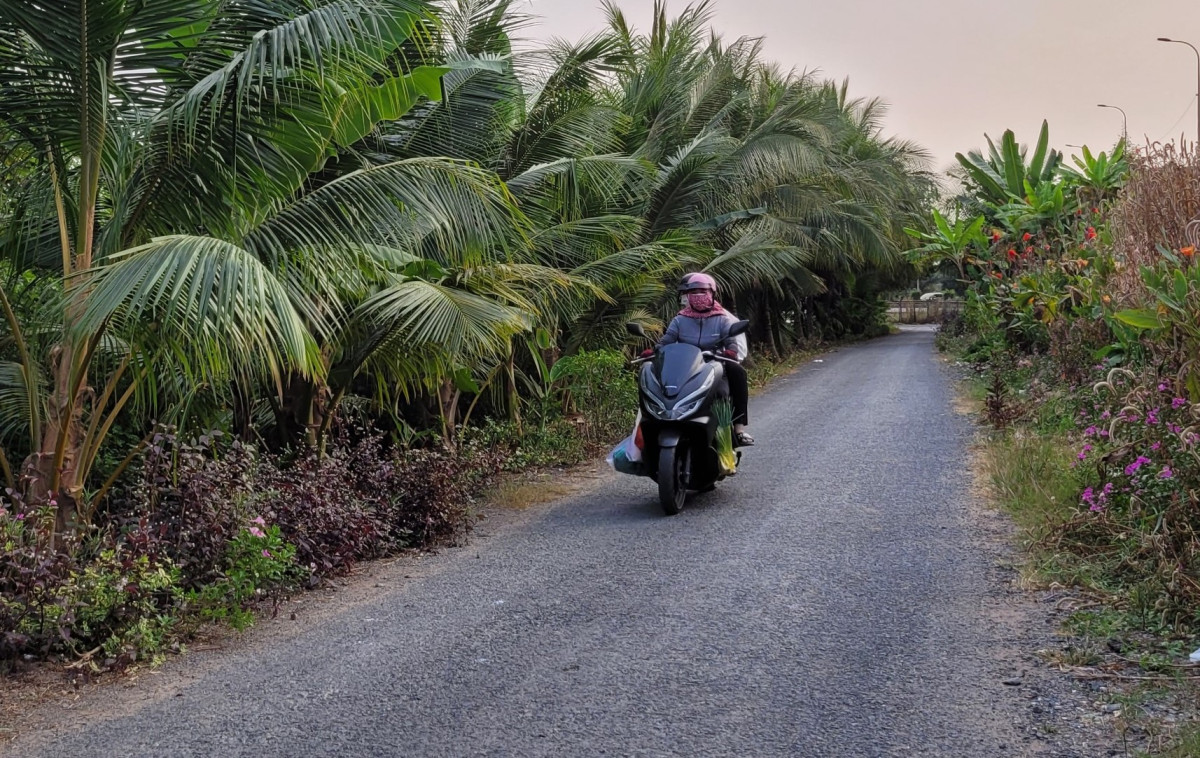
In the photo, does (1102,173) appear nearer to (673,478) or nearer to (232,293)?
(673,478)

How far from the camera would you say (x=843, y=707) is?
4105 millimetres

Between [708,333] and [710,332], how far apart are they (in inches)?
0.7

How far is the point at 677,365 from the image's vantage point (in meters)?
8.00

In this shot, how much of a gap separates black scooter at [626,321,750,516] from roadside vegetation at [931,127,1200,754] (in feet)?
7.05

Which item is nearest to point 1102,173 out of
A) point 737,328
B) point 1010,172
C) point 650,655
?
point 1010,172

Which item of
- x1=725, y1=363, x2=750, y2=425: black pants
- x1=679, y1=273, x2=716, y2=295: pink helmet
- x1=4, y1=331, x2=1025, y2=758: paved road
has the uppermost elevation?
x1=679, y1=273, x2=716, y2=295: pink helmet

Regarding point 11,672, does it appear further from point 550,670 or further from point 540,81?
point 540,81

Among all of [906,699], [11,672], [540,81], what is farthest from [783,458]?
[11,672]

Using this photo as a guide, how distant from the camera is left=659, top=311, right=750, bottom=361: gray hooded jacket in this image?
8.41 m

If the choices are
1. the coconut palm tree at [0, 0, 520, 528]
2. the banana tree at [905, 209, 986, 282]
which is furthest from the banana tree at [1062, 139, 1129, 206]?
the coconut palm tree at [0, 0, 520, 528]

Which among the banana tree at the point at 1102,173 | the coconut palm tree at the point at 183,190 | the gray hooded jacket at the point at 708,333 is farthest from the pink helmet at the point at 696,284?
the banana tree at the point at 1102,173

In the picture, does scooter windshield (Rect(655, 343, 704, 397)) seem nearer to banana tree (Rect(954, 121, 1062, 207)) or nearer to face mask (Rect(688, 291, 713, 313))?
face mask (Rect(688, 291, 713, 313))

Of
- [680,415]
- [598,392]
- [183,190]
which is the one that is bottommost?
[598,392]

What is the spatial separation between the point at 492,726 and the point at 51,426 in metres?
3.03
